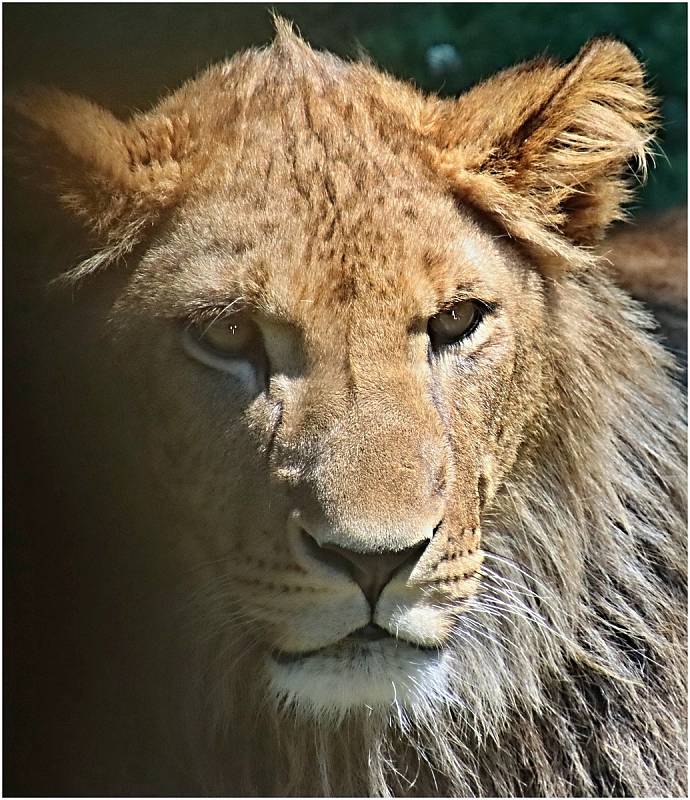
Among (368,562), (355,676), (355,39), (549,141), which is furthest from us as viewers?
(355,39)

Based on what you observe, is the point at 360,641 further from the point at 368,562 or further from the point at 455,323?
the point at 455,323

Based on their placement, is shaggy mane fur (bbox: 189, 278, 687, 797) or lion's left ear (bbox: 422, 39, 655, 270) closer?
lion's left ear (bbox: 422, 39, 655, 270)

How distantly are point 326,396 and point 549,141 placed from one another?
19.7 inches

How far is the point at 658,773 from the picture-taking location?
2.02 meters

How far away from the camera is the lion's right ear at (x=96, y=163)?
1582 mm

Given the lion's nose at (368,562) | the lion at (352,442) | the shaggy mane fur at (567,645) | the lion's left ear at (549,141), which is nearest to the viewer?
the lion's nose at (368,562)

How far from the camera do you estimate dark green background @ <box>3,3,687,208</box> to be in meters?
1.73

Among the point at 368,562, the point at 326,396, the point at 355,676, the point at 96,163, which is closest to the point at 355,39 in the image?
the point at 96,163

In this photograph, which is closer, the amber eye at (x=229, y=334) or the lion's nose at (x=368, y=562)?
the lion's nose at (x=368, y=562)

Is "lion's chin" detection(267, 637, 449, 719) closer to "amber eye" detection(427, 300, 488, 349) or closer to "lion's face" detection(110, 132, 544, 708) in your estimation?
"lion's face" detection(110, 132, 544, 708)

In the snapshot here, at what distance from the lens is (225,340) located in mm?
1603

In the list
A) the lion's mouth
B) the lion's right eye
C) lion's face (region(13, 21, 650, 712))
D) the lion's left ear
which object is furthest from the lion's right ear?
the lion's mouth

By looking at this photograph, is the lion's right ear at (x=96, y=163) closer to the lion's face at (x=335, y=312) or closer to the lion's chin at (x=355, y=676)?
the lion's face at (x=335, y=312)

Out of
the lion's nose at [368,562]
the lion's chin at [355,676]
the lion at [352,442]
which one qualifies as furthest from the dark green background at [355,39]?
the lion's chin at [355,676]
